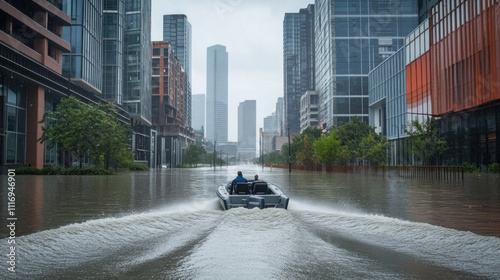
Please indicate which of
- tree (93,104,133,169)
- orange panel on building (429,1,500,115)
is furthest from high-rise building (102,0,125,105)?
orange panel on building (429,1,500,115)

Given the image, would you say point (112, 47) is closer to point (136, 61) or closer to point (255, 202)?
point (136, 61)

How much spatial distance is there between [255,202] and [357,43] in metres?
106

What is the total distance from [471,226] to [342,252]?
466 centimetres

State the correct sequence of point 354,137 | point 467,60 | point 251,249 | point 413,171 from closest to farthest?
point 251,249 < point 413,171 < point 467,60 < point 354,137

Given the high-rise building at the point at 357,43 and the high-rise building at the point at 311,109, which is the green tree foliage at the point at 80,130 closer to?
the high-rise building at the point at 357,43

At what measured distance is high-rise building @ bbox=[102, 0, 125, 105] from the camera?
8600cm

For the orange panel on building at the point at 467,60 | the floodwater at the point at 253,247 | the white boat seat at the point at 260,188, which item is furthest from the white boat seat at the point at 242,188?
the orange panel on building at the point at 467,60

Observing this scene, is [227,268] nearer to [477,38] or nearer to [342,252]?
[342,252]

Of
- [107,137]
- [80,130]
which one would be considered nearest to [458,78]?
[107,137]

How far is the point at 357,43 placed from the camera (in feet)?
→ 362

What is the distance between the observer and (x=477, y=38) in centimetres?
4500

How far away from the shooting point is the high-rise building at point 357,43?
359ft

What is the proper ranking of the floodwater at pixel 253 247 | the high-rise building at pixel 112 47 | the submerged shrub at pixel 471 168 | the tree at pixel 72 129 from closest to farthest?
the floodwater at pixel 253 247 → the tree at pixel 72 129 → the submerged shrub at pixel 471 168 → the high-rise building at pixel 112 47

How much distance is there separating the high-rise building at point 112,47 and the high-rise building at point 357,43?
5290 centimetres
